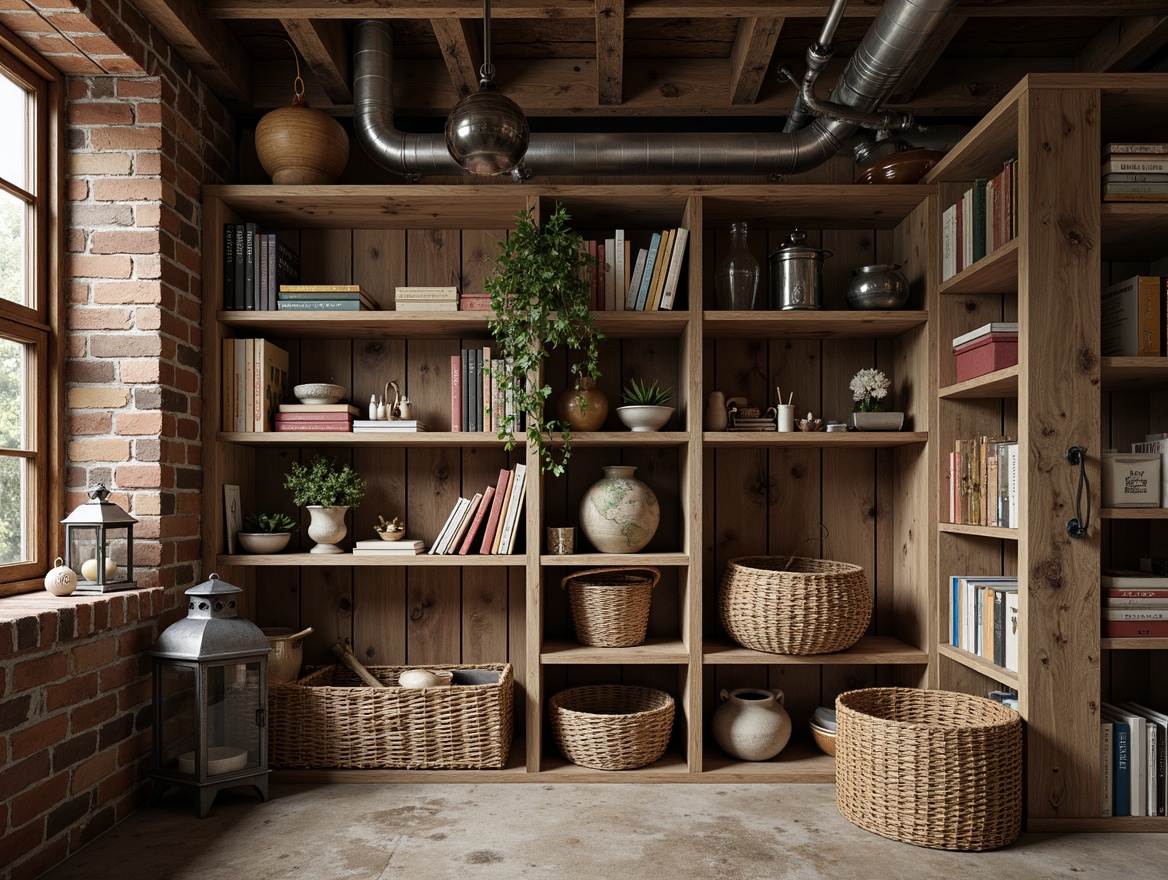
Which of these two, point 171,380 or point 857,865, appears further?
point 171,380

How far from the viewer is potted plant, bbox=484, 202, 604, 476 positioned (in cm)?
270

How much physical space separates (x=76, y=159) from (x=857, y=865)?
3042 mm

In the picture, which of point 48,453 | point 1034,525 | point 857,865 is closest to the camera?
point 857,865

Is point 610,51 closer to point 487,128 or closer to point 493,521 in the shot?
point 487,128

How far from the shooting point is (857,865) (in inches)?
84.6

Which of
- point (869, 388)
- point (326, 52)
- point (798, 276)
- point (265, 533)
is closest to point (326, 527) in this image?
point (265, 533)

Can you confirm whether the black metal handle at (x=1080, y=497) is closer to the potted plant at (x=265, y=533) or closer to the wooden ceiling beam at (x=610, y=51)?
the wooden ceiling beam at (x=610, y=51)

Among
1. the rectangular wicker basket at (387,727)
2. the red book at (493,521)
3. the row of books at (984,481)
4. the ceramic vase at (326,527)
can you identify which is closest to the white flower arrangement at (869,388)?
the row of books at (984,481)

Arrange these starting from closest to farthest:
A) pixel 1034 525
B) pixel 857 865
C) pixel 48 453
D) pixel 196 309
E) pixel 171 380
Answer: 1. pixel 857 865
2. pixel 1034 525
3. pixel 48 453
4. pixel 171 380
5. pixel 196 309

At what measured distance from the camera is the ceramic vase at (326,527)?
9.53 feet

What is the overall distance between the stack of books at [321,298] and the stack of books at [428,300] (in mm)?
152

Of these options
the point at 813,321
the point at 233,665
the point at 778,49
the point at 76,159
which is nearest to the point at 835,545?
the point at 813,321

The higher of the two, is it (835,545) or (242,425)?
(242,425)

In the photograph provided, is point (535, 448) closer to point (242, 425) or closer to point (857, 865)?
point (242, 425)
